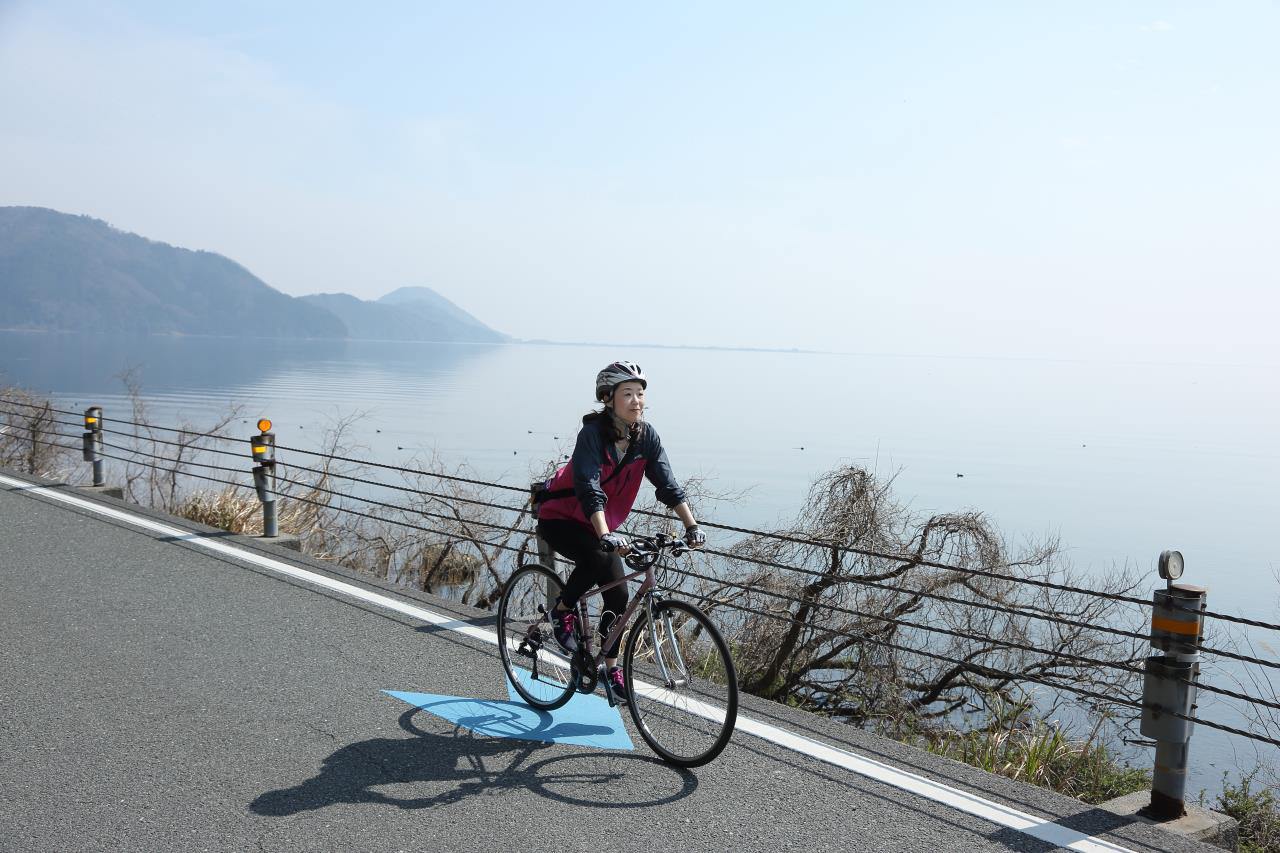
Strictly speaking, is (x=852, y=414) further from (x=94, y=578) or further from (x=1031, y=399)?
(x=94, y=578)

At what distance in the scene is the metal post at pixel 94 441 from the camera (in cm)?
1396

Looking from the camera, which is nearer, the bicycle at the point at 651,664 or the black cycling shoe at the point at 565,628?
the bicycle at the point at 651,664

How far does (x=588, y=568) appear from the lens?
16.8 ft

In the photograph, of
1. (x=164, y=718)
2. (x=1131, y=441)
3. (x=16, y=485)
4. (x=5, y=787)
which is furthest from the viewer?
(x=1131, y=441)

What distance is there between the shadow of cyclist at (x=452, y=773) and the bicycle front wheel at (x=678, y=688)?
19cm

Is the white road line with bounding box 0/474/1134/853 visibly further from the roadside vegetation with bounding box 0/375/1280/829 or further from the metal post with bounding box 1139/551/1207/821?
the roadside vegetation with bounding box 0/375/1280/829

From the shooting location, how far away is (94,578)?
831 cm

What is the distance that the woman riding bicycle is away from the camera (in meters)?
4.88

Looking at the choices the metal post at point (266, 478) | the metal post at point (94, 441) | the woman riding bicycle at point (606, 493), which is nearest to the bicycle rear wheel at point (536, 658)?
the woman riding bicycle at point (606, 493)

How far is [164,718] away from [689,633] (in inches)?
115

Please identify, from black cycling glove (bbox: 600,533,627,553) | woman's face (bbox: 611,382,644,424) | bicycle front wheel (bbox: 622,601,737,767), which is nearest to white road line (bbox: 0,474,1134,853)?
bicycle front wheel (bbox: 622,601,737,767)

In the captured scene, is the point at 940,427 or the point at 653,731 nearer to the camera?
the point at 653,731

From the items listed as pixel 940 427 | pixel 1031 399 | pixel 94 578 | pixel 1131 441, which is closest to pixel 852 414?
pixel 940 427

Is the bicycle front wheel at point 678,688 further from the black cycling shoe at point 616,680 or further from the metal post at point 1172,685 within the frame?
the metal post at point 1172,685
